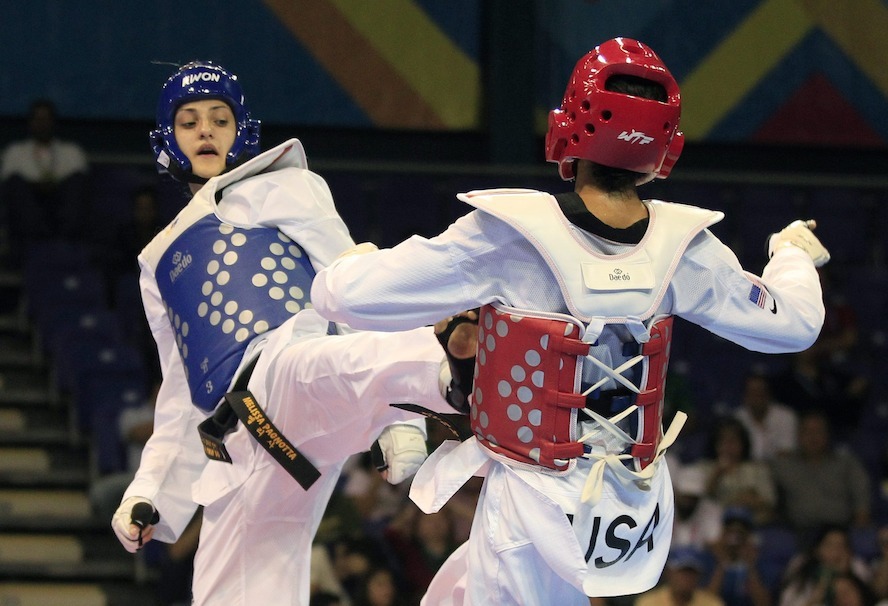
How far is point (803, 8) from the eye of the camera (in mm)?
11984

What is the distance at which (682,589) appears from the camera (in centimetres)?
773

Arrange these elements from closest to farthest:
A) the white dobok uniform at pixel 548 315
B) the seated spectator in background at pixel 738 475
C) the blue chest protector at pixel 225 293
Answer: the white dobok uniform at pixel 548 315 → the blue chest protector at pixel 225 293 → the seated spectator in background at pixel 738 475

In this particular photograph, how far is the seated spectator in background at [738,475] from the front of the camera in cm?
877

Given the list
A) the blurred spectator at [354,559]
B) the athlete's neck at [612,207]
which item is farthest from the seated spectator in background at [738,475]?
the athlete's neck at [612,207]

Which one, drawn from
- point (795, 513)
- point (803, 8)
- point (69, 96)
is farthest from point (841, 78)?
point (69, 96)

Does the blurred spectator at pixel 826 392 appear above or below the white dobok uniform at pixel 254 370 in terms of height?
below

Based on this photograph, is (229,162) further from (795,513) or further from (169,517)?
(795,513)

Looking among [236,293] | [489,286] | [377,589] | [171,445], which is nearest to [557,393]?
[489,286]

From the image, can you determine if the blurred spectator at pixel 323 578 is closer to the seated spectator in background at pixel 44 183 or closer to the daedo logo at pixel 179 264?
the daedo logo at pixel 179 264

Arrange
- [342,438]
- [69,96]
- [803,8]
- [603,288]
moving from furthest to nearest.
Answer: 1. [803,8]
2. [69,96]
3. [342,438]
4. [603,288]

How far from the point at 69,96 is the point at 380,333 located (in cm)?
755

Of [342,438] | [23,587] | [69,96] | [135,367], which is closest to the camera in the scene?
[342,438]

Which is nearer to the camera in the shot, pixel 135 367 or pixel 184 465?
pixel 184 465

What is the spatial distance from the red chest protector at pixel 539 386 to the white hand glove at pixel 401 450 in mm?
774
